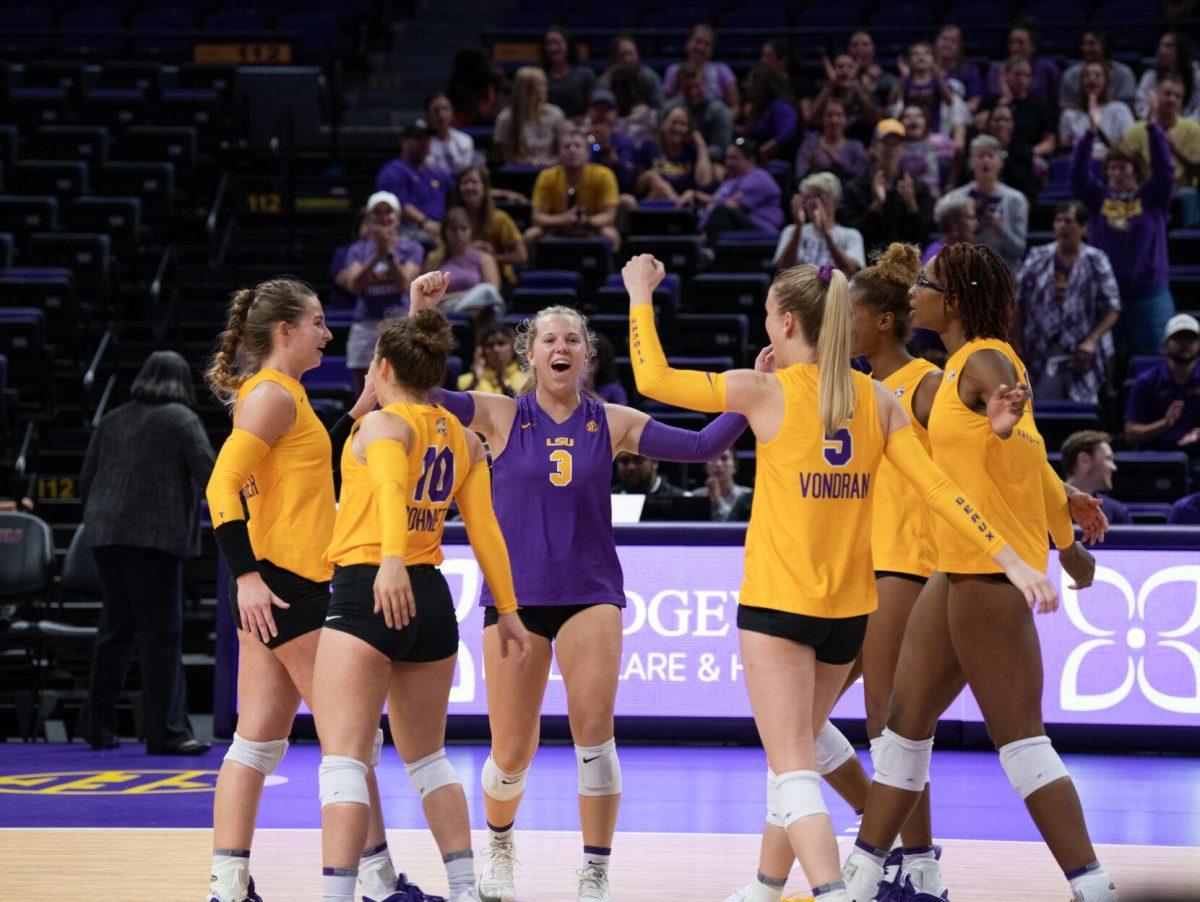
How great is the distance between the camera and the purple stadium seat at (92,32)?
17234mm

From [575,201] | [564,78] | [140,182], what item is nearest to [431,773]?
[575,201]

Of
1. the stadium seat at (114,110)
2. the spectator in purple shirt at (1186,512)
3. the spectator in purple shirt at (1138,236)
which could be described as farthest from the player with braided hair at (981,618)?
the stadium seat at (114,110)

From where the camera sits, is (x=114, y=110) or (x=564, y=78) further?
(x=114, y=110)

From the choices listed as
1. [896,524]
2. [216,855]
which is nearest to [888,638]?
[896,524]

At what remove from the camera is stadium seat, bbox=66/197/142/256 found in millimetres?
13711

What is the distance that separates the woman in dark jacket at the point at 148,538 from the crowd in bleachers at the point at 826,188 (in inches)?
86.4

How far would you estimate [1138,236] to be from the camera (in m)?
11.2

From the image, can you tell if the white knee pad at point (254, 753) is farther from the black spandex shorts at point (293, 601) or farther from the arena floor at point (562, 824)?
the arena floor at point (562, 824)

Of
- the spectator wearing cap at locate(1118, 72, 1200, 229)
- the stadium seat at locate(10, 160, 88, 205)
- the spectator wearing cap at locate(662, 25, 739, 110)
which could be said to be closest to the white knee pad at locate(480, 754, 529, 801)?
the spectator wearing cap at locate(1118, 72, 1200, 229)

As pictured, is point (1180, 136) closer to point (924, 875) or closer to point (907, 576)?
point (907, 576)

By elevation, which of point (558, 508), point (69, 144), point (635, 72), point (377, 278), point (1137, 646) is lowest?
point (1137, 646)

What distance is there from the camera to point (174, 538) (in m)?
8.57

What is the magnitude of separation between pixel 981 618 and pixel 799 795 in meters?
0.77

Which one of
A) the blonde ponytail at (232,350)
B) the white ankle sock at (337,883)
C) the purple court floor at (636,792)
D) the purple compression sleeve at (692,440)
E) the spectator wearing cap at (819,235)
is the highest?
the spectator wearing cap at (819,235)
